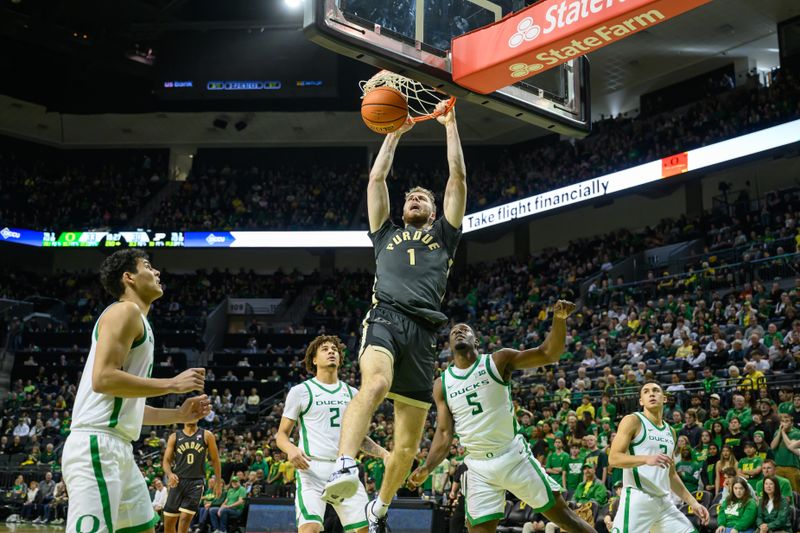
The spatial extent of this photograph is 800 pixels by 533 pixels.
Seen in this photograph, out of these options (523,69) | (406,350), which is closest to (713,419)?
(523,69)

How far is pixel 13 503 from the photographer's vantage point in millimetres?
20016

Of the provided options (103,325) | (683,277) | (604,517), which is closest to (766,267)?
(683,277)

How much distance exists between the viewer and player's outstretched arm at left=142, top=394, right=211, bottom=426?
4.71 metres

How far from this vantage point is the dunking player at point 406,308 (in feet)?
17.3

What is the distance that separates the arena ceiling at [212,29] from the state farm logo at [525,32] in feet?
59.9

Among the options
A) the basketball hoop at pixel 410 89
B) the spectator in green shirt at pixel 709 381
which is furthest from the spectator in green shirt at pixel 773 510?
the basketball hoop at pixel 410 89

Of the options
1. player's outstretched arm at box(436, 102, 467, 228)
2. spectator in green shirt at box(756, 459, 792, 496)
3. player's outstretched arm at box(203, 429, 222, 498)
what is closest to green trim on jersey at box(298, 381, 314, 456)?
player's outstretched arm at box(436, 102, 467, 228)

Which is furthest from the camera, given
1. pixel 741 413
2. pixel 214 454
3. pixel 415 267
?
pixel 741 413

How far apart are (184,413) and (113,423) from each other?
0.57m

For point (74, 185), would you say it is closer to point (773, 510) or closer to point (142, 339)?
point (773, 510)

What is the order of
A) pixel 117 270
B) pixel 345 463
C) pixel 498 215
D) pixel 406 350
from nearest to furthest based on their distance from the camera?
pixel 345 463 < pixel 117 270 < pixel 406 350 < pixel 498 215

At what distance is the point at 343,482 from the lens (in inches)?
173

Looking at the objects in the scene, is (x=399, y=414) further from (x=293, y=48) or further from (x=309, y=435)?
(x=293, y=48)

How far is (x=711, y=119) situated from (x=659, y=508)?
18.9 meters
